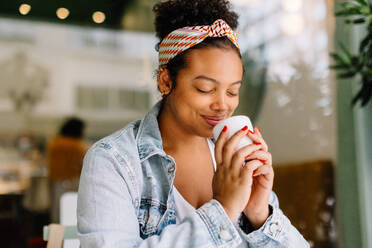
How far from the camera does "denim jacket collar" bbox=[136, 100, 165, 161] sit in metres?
0.97

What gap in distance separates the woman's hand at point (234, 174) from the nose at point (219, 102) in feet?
0.35

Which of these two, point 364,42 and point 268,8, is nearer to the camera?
point 364,42

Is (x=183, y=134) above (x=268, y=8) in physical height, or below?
below

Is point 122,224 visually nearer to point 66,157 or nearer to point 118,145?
point 118,145

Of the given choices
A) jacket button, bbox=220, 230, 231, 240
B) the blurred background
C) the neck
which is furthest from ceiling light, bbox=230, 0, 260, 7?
jacket button, bbox=220, 230, 231, 240

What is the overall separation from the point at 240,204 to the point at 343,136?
1881 mm

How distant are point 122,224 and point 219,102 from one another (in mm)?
325

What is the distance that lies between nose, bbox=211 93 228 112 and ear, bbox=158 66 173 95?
0.13 m

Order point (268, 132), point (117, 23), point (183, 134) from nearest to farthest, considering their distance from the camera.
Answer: point (183, 134) → point (268, 132) → point (117, 23)

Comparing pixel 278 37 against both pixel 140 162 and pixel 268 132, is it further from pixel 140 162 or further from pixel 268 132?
pixel 140 162

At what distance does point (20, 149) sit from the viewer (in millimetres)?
6012

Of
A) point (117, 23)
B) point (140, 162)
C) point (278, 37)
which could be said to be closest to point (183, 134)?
point (140, 162)

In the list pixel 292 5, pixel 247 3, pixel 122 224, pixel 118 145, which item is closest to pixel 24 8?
pixel 247 3

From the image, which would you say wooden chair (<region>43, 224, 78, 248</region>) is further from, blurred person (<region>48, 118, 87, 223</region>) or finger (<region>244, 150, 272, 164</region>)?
blurred person (<region>48, 118, 87, 223</region>)
